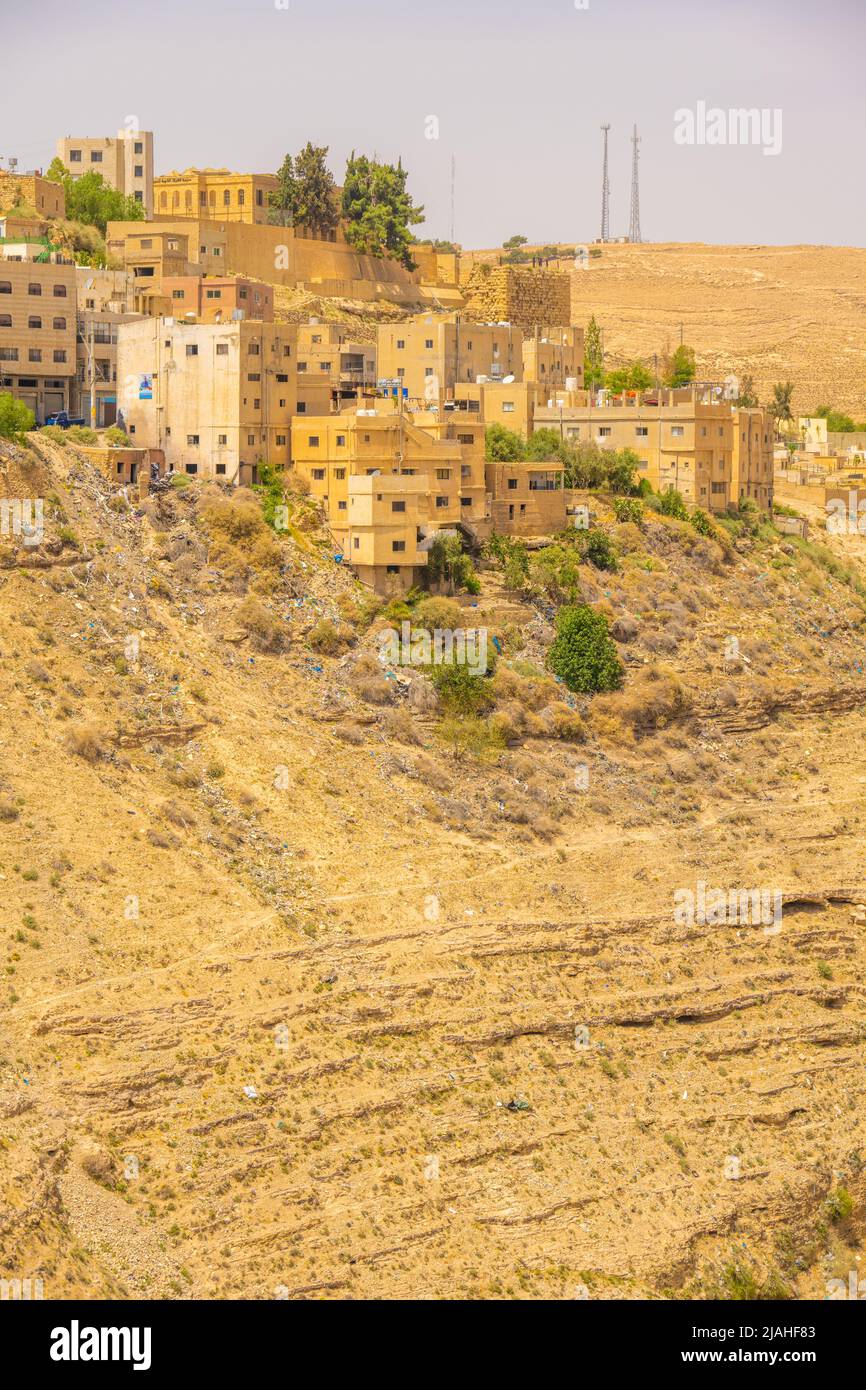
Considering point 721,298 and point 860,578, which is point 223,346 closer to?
point 860,578

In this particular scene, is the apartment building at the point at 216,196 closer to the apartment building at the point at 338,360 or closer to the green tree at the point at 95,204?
the green tree at the point at 95,204

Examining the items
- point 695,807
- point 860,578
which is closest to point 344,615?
point 695,807

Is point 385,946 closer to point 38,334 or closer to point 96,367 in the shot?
point 96,367

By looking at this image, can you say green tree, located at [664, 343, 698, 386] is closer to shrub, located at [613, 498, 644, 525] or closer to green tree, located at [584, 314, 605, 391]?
green tree, located at [584, 314, 605, 391]

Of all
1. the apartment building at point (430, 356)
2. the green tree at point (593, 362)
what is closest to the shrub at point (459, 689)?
the apartment building at point (430, 356)

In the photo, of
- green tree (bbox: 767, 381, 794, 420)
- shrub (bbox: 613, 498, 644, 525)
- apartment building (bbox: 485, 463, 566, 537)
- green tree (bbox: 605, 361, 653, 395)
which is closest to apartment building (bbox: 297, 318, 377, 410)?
apartment building (bbox: 485, 463, 566, 537)
